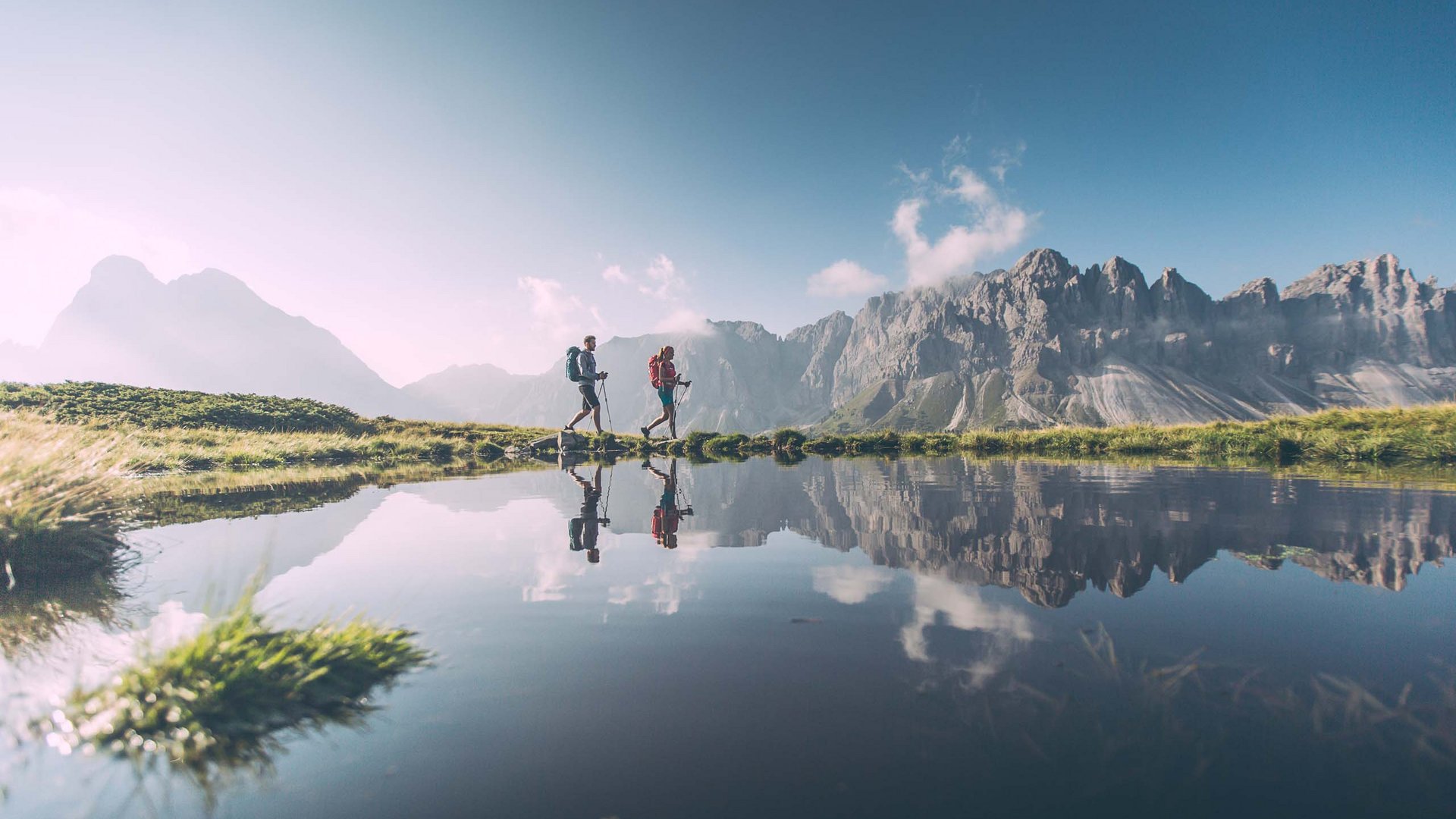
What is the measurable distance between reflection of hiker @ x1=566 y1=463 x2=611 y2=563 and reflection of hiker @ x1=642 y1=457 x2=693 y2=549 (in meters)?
0.82

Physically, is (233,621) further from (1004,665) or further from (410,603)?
(1004,665)

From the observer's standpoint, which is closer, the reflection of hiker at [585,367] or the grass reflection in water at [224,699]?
the grass reflection in water at [224,699]

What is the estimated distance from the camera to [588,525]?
809 cm

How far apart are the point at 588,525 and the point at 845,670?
5612 mm

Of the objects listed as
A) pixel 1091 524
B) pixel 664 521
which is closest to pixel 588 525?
pixel 664 521

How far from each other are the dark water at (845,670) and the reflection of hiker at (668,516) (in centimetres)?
20

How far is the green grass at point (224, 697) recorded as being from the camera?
2.47 meters

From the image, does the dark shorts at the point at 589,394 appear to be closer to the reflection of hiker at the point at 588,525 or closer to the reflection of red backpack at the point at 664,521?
the reflection of hiker at the point at 588,525

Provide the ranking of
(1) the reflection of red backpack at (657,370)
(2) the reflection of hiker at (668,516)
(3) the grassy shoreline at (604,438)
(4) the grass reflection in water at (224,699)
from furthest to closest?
(1) the reflection of red backpack at (657,370), (3) the grassy shoreline at (604,438), (2) the reflection of hiker at (668,516), (4) the grass reflection in water at (224,699)

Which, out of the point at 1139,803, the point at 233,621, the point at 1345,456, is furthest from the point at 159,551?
the point at 1345,456

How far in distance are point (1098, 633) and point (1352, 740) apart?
4.25ft

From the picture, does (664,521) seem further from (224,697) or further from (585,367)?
(585,367)

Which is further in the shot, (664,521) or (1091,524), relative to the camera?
(664,521)

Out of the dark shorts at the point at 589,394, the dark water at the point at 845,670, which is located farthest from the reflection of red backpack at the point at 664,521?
the dark shorts at the point at 589,394
